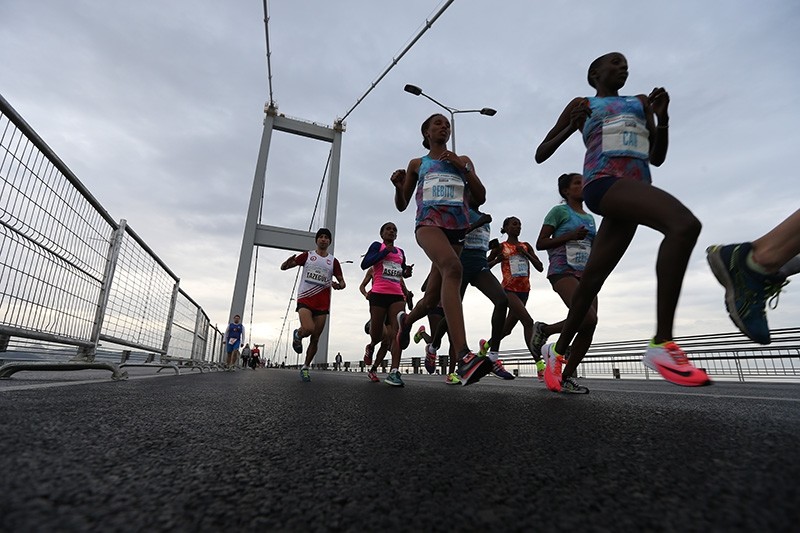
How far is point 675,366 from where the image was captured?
1.93 m

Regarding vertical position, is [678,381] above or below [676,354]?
below

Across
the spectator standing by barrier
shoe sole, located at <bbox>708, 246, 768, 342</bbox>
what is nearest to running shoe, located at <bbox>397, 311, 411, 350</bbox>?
shoe sole, located at <bbox>708, 246, 768, 342</bbox>

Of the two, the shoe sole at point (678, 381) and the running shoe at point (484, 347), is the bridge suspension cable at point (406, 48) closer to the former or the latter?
the running shoe at point (484, 347)

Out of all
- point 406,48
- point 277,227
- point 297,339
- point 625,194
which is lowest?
point 297,339

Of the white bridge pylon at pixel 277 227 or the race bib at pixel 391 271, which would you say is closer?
the race bib at pixel 391 271

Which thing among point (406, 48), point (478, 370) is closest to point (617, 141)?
point (478, 370)

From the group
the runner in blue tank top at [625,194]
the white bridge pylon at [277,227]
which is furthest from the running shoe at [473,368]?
the white bridge pylon at [277,227]

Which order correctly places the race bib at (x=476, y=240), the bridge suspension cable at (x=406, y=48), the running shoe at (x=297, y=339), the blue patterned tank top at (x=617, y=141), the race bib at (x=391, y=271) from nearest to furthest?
the blue patterned tank top at (x=617, y=141) < the race bib at (x=476, y=240) < the race bib at (x=391, y=271) < the running shoe at (x=297, y=339) < the bridge suspension cable at (x=406, y=48)

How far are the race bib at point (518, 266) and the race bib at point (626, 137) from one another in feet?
10.2

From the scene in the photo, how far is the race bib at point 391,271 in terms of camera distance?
5.38 meters

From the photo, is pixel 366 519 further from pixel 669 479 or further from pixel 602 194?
pixel 602 194

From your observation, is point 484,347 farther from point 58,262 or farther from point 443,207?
point 58,262

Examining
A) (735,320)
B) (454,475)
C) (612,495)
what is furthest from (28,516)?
(735,320)

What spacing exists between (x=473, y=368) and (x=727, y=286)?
4.20 feet
